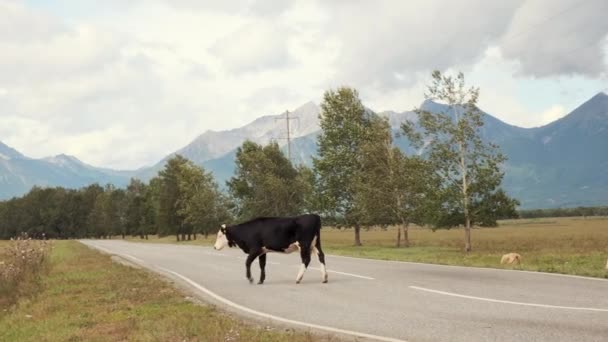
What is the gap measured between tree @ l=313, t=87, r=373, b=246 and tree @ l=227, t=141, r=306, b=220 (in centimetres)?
1711

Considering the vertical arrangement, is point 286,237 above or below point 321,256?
above

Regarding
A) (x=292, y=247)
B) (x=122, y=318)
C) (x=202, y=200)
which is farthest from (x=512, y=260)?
(x=202, y=200)

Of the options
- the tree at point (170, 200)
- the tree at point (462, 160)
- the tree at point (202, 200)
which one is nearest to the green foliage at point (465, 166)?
the tree at point (462, 160)

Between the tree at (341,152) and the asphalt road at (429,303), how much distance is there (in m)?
30.5

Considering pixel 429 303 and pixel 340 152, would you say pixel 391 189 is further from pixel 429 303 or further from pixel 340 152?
pixel 429 303

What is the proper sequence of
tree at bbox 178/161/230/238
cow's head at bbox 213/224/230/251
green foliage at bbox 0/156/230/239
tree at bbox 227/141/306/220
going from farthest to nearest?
green foliage at bbox 0/156/230/239, tree at bbox 178/161/230/238, tree at bbox 227/141/306/220, cow's head at bbox 213/224/230/251

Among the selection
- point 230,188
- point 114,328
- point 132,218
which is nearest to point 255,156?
point 230,188

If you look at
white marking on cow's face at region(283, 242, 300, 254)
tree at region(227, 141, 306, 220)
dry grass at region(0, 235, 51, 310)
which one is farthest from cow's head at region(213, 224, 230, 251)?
tree at region(227, 141, 306, 220)

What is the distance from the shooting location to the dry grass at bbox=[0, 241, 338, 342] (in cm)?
983

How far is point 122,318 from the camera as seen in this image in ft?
39.4

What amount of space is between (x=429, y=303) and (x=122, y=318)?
651 centimetres

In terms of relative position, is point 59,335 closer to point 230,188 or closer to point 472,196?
point 472,196

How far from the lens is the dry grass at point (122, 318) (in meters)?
9.83

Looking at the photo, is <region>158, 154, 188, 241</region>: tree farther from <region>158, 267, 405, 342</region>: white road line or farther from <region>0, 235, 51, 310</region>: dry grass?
<region>158, 267, 405, 342</region>: white road line
